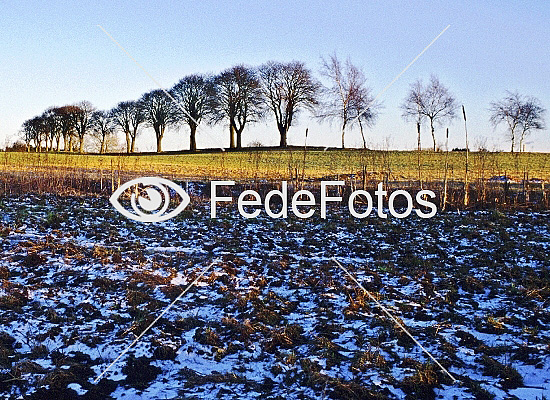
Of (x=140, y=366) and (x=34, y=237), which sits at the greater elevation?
(x=34, y=237)

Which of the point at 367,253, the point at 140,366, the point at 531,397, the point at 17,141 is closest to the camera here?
the point at 531,397

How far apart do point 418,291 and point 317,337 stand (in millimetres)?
2354

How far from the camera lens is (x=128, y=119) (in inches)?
2099

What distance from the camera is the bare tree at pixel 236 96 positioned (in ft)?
143

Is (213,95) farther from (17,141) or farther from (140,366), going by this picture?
(140,366)

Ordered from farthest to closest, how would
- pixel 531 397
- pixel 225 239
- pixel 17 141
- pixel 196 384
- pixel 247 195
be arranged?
pixel 17 141, pixel 247 195, pixel 225 239, pixel 196 384, pixel 531 397

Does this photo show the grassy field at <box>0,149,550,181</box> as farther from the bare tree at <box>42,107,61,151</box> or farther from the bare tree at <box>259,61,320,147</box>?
the bare tree at <box>42,107,61,151</box>

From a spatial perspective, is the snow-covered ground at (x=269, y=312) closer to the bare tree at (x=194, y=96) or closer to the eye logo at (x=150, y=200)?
the eye logo at (x=150, y=200)

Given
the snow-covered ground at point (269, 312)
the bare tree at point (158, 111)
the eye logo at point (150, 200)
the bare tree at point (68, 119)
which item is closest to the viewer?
the snow-covered ground at point (269, 312)

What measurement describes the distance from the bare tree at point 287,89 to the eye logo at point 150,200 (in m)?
29.6

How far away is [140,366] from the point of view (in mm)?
5422

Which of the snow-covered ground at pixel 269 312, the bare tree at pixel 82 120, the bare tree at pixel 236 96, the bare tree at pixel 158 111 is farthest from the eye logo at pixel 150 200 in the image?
the bare tree at pixel 82 120

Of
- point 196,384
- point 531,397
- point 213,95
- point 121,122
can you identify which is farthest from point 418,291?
point 121,122

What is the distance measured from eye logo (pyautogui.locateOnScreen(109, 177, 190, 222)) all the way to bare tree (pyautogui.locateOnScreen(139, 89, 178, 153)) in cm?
3317
